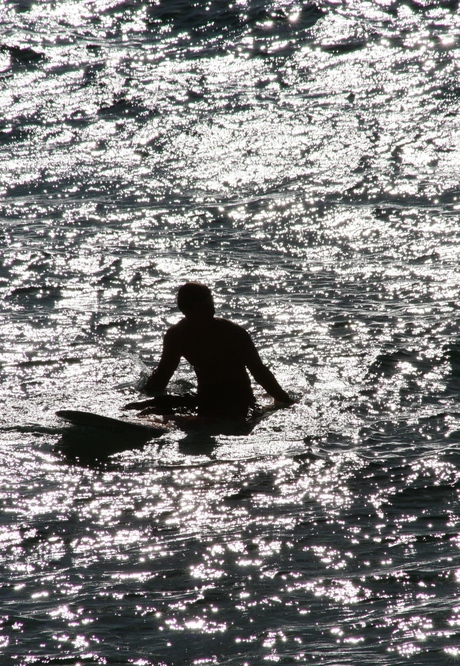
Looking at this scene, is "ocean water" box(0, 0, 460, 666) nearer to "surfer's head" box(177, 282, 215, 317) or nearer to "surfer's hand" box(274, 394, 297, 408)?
"surfer's hand" box(274, 394, 297, 408)

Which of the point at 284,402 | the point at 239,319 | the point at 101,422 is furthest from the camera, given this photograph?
the point at 239,319

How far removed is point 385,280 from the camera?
10.7 m

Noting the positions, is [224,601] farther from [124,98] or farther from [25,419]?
[124,98]

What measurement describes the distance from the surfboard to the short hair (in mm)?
963

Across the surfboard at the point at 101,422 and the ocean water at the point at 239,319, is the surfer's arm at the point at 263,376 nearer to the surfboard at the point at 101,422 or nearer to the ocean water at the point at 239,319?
the ocean water at the point at 239,319

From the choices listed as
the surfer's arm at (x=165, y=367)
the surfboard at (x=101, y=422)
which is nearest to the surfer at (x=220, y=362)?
the surfer's arm at (x=165, y=367)

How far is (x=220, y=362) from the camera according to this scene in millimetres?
7051

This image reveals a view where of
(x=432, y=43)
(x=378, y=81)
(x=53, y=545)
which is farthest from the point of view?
(x=432, y=43)

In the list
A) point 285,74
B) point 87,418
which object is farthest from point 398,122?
point 87,418

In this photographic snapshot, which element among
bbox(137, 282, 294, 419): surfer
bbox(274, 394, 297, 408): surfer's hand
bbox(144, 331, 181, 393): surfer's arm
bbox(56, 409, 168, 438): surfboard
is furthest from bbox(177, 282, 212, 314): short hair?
bbox(274, 394, 297, 408): surfer's hand

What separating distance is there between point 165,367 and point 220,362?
0.54 meters

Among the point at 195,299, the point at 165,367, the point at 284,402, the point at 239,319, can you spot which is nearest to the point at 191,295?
the point at 195,299

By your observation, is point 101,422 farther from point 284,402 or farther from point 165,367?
point 284,402

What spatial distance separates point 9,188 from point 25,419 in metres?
8.70
